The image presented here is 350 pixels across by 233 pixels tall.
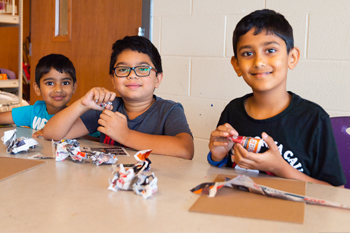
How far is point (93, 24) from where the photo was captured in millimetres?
2445

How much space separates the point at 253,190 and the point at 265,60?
50cm

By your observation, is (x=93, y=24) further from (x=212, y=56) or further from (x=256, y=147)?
(x=256, y=147)

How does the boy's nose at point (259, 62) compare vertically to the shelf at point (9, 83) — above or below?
above

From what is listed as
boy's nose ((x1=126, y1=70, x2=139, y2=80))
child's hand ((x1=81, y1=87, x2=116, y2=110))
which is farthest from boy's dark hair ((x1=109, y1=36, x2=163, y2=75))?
child's hand ((x1=81, y1=87, x2=116, y2=110))

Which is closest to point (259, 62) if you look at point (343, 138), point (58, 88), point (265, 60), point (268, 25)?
point (265, 60)

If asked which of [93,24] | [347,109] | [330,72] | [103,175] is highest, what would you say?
[93,24]

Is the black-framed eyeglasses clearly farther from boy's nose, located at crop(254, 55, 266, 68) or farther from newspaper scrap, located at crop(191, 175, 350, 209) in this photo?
newspaper scrap, located at crop(191, 175, 350, 209)

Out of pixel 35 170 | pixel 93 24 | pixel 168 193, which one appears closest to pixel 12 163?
pixel 35 170

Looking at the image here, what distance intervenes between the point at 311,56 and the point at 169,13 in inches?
35.3

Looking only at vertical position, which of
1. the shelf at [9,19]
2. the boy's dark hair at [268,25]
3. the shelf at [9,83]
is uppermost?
the shelf at [9,19]

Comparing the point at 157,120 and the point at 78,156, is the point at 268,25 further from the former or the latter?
the point at 78,156

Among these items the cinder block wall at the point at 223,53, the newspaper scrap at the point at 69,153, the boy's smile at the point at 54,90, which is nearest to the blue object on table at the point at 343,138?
the cinder block wall at the point at 223,53

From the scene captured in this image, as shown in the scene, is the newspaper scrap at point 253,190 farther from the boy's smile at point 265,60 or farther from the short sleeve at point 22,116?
the short sleeve at point 22,116

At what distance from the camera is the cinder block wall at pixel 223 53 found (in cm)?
163
